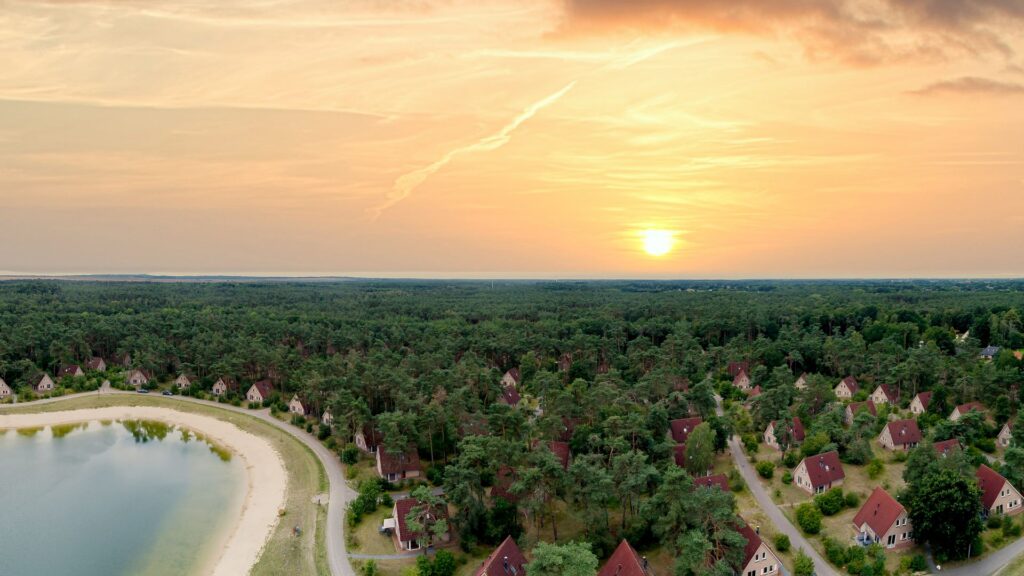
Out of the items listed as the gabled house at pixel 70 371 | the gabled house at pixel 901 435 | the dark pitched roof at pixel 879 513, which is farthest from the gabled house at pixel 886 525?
the gabled house at pixel 70 371

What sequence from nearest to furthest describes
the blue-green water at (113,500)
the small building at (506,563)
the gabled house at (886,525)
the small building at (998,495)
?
the small building at (506,563) < the gabled house at (886,525) < the blue-green water at (113,500) < the small building at (998,495)

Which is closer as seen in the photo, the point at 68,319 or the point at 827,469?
the point at 827,469

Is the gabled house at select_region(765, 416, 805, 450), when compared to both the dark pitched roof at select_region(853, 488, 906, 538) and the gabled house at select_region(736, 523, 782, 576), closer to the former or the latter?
the dark pitched roof at select_region(853, 488, 906, 538)

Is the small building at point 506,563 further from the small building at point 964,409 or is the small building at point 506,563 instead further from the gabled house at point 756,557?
the small building at point 964,409

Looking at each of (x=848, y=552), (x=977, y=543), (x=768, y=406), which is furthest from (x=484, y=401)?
(x=977, y=543)

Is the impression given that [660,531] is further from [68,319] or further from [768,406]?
[68,319]

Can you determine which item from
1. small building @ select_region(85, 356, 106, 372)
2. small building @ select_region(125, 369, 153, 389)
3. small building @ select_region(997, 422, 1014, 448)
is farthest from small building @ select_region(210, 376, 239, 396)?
small building @ select_region(997, 422, 1014, 448)
